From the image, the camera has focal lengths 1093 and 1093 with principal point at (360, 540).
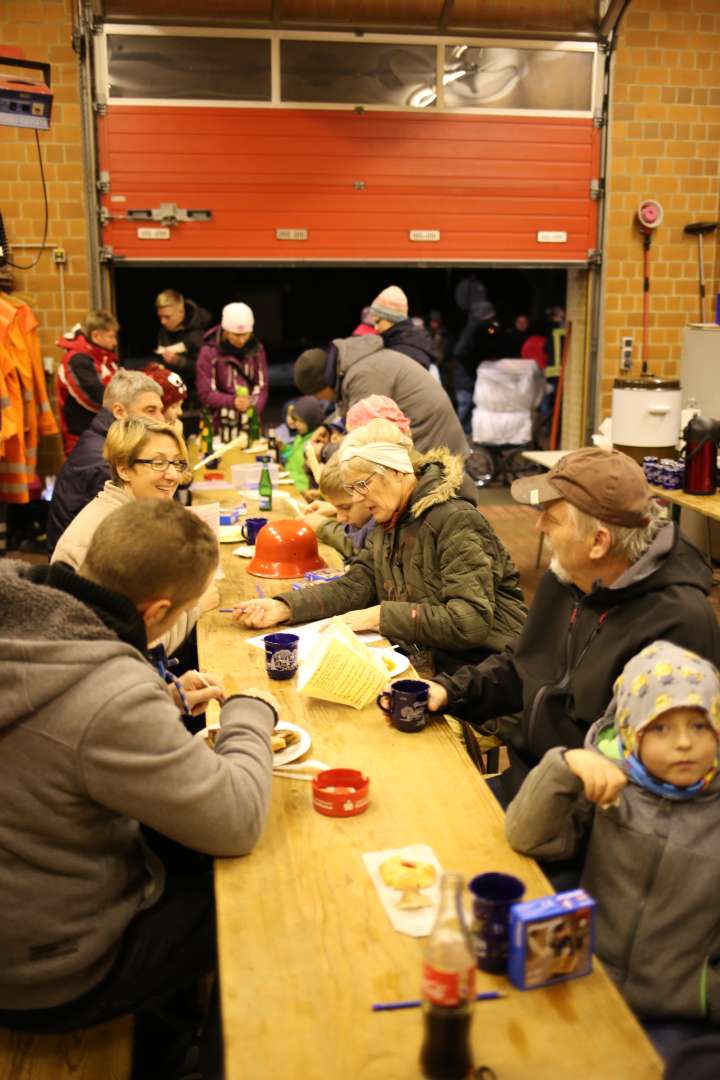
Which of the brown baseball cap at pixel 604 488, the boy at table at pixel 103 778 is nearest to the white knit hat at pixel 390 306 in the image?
the brown baseball cap at pixel 604 488

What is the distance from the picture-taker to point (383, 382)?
250 inches

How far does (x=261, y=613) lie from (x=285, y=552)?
0.76 meters

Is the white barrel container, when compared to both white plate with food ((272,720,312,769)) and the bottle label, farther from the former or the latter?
the bottle label

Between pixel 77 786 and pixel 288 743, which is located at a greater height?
pixel 77 786

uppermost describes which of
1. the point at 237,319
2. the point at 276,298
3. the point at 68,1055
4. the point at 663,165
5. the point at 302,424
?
the point at 663,165

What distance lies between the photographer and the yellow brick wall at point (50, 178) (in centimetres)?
852

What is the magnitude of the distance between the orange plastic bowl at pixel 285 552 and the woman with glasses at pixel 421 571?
1.79ft

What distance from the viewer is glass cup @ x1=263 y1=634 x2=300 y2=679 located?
3.03 meters

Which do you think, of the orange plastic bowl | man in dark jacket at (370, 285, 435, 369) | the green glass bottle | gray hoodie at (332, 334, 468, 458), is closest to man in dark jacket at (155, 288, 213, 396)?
man in dark jacket at (370, 285, 435, 369)

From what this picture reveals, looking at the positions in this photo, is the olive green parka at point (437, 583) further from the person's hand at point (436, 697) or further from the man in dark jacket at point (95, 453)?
the man in dark jacket at point (95, 453)

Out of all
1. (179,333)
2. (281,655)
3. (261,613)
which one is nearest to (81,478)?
(261,613)

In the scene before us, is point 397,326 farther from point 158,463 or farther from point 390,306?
point 158,463

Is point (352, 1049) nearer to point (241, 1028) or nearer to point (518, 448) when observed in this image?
point (241, 1028)

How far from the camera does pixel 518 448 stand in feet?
35.1
